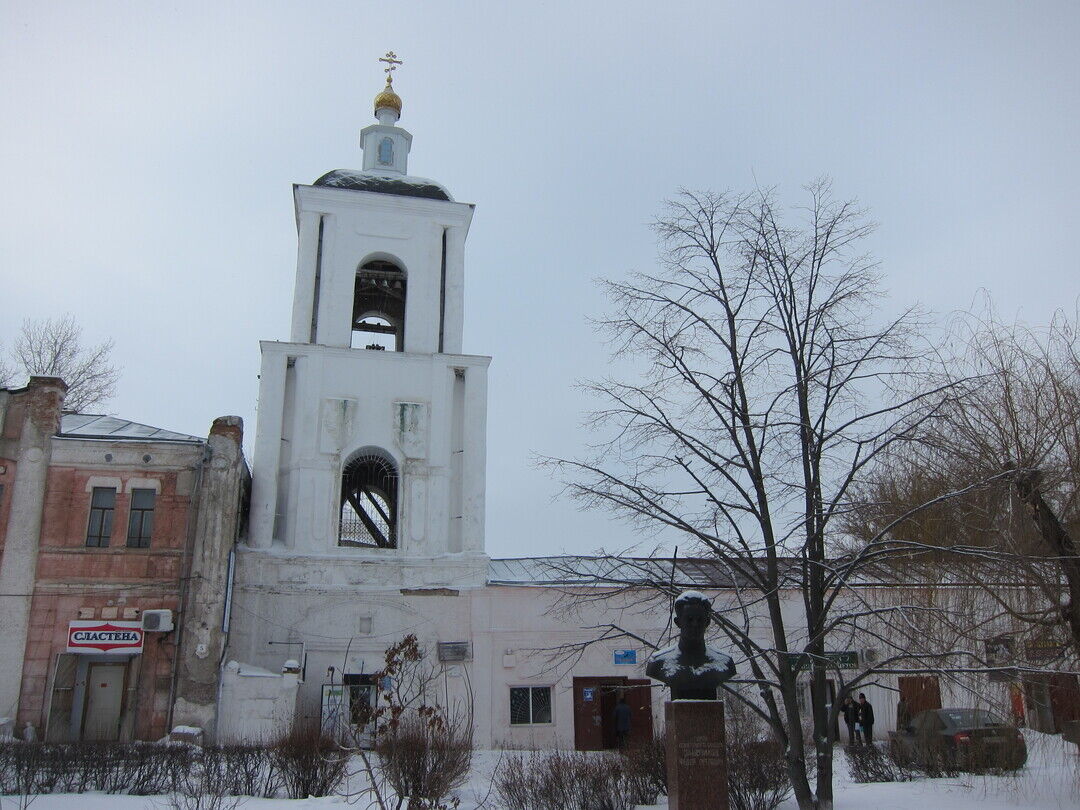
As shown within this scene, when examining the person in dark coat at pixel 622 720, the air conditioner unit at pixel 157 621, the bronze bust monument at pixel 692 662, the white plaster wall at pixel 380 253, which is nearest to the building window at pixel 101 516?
the air conditioner unit at pixel 157 621

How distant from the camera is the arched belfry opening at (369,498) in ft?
84.9

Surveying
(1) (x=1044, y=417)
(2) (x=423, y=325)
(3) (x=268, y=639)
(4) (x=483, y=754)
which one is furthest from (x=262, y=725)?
(1) (x=1044, y=417)

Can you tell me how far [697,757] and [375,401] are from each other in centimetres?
1642

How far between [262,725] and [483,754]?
4779 millimetres

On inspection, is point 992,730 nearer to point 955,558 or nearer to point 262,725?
point 955,558

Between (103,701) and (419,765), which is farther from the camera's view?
(103,701)

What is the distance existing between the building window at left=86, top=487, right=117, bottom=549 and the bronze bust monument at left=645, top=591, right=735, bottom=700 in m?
15.1

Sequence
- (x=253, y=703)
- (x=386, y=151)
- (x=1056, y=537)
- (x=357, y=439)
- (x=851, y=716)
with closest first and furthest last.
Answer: (x=1056, y=537) → (x=253, y=703) → (x=851, y=716) → (x=357, y=439) → (x=386, y=151)

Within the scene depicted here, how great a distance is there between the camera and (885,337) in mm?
13188

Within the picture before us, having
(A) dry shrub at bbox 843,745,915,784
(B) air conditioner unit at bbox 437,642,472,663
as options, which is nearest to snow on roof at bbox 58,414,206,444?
(B) air conditioner unit at bbox 437,642,472,663

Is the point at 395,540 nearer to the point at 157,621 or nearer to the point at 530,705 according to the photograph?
the point at 530,705

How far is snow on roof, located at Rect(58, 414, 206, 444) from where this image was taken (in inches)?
878

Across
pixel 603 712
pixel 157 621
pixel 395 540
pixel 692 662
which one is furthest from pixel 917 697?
pixel 157 621

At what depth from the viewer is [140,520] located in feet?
71.9
